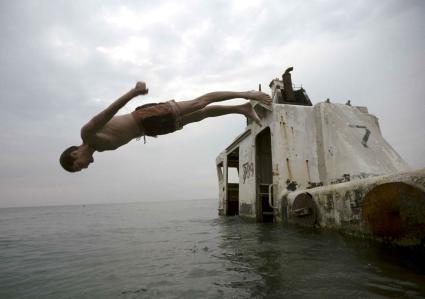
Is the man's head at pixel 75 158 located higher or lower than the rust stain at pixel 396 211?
higher

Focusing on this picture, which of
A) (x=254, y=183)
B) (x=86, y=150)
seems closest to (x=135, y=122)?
(x=86, y=150)

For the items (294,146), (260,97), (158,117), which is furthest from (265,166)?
(158,117)

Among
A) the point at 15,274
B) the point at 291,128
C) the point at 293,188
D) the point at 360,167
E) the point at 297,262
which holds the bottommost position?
the point at 15,274

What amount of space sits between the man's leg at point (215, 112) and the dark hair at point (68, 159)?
1667 millimetres

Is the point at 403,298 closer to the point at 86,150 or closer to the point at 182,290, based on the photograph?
the point at 182,290

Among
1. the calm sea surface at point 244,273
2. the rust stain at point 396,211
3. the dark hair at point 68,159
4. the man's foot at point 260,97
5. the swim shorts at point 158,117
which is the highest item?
the man's foot at point 260,97

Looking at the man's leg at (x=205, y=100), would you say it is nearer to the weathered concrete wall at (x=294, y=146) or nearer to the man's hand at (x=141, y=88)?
the man's hand at (x=141, y=88)

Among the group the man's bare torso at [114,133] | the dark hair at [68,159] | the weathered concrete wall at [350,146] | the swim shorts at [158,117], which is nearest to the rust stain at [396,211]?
the swim shorts at [158,117]

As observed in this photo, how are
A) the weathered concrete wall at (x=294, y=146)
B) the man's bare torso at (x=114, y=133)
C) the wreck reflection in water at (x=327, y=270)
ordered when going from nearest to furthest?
the wreck reflection in water at (x=327, y=270) < the man's bare torso at (x=114, y=133) < the weathered concrete wall at (x=294, y=146)

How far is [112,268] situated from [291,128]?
7158 mm

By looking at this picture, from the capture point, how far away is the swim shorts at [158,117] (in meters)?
4.16

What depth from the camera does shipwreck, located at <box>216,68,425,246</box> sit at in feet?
12.6

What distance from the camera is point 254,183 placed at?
12203 mm

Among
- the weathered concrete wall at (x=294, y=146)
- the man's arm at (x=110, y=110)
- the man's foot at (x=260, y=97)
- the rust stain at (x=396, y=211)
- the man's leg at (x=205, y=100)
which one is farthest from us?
the weathered concrete wall at (x=294, y=146)
